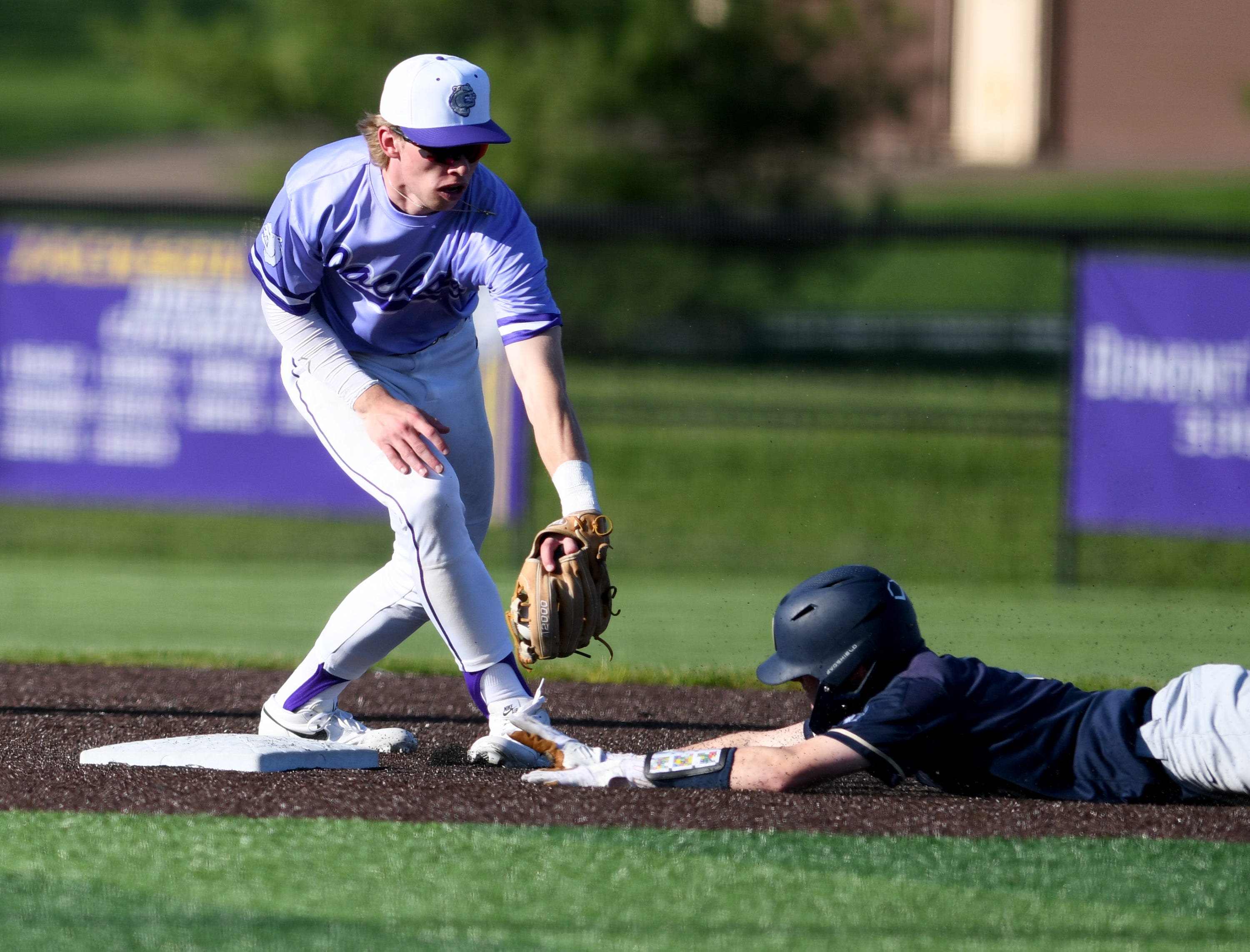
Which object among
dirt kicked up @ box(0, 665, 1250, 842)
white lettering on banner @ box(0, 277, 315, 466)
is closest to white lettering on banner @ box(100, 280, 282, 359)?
white lettering on banner @ box(0, 277, 315, 466)

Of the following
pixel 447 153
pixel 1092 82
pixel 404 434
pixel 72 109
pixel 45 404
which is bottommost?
pixel 45 404

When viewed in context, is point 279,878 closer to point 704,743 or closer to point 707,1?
point 704,743

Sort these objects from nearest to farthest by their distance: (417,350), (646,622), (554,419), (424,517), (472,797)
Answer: (472,797), (424,517), (554,419), (417,350), (646,622)

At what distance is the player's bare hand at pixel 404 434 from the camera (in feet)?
15.1

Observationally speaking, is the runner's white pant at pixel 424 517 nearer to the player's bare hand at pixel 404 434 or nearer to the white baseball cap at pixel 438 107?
the player's bare hand at pixel 404 434

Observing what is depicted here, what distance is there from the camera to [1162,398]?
9875 mm

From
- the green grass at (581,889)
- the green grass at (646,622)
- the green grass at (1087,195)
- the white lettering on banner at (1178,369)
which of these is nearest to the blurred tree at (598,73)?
the green grass at (1087,195)

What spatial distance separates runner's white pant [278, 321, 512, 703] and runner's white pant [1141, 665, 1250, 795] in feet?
6.13

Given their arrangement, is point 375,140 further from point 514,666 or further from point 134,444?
point 134,444

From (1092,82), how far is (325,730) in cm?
4431

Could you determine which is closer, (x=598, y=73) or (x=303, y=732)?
(x=303, y=732)

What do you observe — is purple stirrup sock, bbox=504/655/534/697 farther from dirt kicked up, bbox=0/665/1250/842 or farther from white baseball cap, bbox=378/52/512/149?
white baseball cap, bbox=378/52/512/149

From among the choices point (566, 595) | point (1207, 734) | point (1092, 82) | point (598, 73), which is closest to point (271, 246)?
point (566, 595)

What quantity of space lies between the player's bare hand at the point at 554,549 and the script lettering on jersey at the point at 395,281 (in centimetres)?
84
